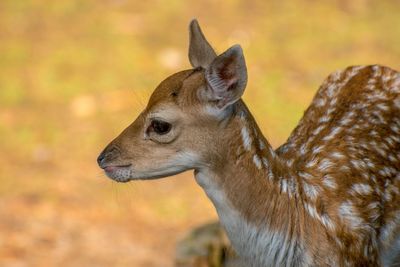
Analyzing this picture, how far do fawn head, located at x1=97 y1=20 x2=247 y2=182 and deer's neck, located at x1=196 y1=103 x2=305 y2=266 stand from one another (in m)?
0.09

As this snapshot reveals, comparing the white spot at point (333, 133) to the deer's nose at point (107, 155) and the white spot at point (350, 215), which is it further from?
the deer's nose at point (107, 155)

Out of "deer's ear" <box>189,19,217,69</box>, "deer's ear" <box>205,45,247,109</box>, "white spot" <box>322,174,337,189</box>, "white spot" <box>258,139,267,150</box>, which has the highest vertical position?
"deer's ear" <box>189,19,217,69</box>

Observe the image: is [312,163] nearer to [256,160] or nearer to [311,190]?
[311,190]

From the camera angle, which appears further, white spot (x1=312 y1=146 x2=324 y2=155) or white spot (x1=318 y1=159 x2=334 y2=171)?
white spot (x1=312 y1=146 x2=324 y2=155)

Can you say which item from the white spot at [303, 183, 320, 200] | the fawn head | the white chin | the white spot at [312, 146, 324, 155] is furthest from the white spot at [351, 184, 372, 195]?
the white chin

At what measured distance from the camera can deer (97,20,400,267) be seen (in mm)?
4828

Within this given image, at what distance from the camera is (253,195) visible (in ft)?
16.1

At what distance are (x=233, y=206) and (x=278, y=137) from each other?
5875mm

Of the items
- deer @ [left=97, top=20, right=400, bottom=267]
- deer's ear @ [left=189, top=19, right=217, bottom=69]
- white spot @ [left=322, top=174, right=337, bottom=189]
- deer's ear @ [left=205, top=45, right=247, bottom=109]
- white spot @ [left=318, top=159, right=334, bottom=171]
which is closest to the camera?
deer's ear @ [left=205, top=45, right=247, bottom=109]

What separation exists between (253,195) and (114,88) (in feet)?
23.6

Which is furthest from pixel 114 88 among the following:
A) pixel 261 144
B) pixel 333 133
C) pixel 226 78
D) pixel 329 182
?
pixel 226 78

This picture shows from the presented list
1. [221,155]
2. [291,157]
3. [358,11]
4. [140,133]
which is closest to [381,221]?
[291,157]

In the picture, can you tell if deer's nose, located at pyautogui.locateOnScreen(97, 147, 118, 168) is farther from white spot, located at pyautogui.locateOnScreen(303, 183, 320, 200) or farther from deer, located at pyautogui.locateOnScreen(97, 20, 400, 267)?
white spot, located at pyautogui.locateOnScreen(303, 183, 320, 200)

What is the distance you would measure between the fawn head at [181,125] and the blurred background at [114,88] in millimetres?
3067
